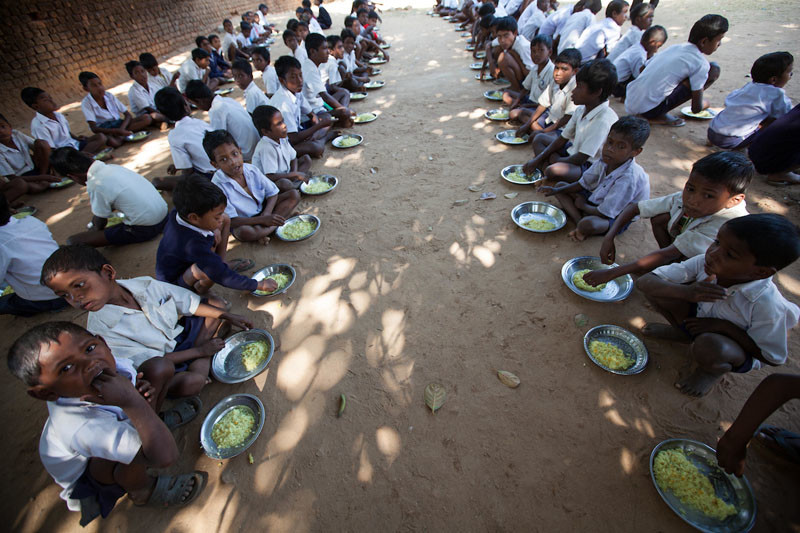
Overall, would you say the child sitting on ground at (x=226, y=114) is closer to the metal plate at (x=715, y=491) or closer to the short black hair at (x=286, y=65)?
the short black hair at (x=286, y=65)

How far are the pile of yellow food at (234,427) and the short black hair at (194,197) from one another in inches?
62.6

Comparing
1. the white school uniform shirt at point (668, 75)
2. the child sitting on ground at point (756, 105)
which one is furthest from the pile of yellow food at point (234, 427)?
the white school uniform shirt at point (668, 75)

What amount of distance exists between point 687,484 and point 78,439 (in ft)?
10.6

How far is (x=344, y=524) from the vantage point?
190 cm

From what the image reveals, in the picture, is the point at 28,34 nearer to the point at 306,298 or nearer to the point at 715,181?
the point at 306,298

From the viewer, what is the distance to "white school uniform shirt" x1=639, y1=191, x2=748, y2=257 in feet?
7.82

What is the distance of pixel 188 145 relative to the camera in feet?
15.0

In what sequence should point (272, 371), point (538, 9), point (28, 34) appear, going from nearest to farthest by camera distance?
point (272, 371) < point (28, 34) < point (538, 9)

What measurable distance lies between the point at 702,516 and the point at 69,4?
598 inches

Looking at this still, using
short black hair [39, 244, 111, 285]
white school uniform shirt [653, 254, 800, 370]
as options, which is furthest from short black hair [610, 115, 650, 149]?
short black hair [39, 244, 111, 285]

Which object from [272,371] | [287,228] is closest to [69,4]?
[287,228]

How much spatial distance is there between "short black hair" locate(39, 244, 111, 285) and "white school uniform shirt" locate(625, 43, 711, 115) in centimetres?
711

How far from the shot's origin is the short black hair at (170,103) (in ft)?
15.0

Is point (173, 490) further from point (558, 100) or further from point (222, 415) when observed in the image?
point (558, 100)
